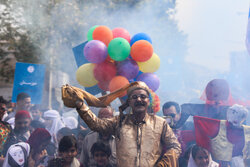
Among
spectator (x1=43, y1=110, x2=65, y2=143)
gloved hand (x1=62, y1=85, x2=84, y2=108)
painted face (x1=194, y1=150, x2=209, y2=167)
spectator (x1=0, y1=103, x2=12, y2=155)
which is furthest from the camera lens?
spectator (x1=43, y1=110, x2=65, y2=143)

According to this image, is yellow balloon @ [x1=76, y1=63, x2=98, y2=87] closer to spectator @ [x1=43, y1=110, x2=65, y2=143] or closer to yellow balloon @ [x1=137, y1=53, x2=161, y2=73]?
yellow balloon @ [x1=137, y1=53, x2=161, y2=73]

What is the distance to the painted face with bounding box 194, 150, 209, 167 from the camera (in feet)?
12.6

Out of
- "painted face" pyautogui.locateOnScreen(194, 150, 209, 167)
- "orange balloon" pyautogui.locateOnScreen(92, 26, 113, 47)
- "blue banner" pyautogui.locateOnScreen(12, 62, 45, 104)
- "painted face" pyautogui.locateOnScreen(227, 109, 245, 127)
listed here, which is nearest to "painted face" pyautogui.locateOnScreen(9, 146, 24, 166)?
"orange balloon" pyautogui.locateOnScreen(92, 26, 113, 47)

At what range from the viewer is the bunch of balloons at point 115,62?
13.7 feet

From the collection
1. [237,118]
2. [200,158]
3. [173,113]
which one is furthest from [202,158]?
[173,113]

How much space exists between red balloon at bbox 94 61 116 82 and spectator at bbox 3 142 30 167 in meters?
1.49

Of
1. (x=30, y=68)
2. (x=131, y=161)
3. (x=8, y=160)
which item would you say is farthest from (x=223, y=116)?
(x=30, y=68)

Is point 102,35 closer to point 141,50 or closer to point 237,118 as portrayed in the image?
point 141,50

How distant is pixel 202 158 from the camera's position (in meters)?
3.85

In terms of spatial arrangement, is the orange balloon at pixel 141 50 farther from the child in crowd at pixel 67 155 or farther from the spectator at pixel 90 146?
the child in crowd at pixel 67 155

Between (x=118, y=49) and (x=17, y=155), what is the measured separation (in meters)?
2.08

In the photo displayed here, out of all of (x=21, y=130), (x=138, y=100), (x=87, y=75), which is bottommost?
(x=21, y=130)

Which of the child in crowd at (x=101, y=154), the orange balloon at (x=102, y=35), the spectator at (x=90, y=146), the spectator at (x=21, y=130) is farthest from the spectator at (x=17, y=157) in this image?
the orange balloon at (x=102, y=35)

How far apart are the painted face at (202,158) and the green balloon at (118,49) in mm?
1733
